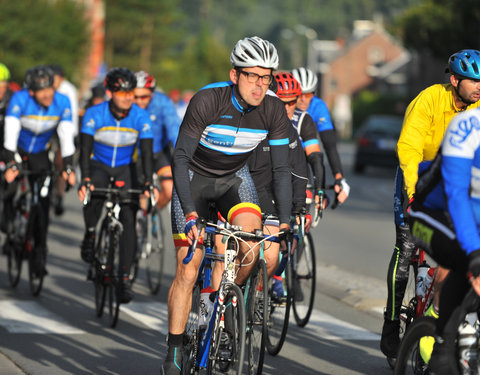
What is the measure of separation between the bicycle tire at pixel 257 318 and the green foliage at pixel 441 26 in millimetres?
23650

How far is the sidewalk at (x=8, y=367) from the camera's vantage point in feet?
20.6

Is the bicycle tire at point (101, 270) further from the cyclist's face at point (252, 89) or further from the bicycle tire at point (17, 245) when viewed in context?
the cyclist's face at point (252, 89)

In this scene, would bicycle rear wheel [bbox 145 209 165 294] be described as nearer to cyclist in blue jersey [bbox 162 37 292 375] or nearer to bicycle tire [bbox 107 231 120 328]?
bicycle tire [bbox 107 231 120 328]

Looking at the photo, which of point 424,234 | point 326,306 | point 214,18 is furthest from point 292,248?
point 214,18

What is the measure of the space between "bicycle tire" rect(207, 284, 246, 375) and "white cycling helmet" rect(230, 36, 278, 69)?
1.25 meters

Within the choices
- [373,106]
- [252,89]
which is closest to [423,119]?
[252,89]

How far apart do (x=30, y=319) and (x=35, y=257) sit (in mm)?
1254

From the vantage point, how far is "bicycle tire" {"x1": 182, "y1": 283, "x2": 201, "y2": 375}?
217 inches

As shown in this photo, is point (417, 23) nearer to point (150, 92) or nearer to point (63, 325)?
point (150, 92)

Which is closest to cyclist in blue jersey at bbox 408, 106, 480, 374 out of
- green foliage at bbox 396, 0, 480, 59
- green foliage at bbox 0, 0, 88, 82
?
green foliage at bbox 396, 0, 480, 59

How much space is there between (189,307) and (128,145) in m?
3.14

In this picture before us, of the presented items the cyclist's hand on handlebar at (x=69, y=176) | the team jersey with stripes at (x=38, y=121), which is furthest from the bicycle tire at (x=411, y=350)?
the team jersey with stripes at (x=38, y=121)

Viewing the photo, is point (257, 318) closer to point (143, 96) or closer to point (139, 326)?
point (139, 326)

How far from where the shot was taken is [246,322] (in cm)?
513
